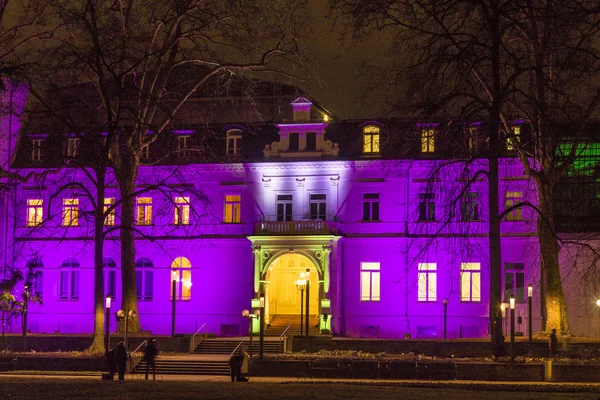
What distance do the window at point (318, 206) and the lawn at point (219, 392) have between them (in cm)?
3221

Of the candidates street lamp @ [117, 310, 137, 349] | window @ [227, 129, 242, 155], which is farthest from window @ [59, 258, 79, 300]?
street lamp @ [117, 310, 137, 349]

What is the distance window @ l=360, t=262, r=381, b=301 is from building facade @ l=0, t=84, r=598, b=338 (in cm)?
6

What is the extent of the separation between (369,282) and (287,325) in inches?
215

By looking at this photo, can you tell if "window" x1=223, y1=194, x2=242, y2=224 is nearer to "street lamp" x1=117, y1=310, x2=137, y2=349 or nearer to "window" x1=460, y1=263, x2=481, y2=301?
"street lamp" x1=117, y1=310, x2=137, y2=349

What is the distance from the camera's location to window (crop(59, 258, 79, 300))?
62.2 metres

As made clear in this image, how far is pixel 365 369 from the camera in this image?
128ft

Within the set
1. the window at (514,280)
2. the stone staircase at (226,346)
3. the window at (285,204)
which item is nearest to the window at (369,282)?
the window at (285,204)

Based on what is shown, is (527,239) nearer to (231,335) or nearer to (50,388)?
(231,335)

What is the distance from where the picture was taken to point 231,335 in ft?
196

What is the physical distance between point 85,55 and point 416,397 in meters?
19.8

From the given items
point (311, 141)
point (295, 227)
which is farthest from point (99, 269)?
point (311, 141)

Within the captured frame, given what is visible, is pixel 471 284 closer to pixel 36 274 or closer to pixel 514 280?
pixel 514 280

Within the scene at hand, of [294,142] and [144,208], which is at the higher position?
[294,142]

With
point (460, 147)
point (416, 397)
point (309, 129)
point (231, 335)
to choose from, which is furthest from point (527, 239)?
point (416, 397)
